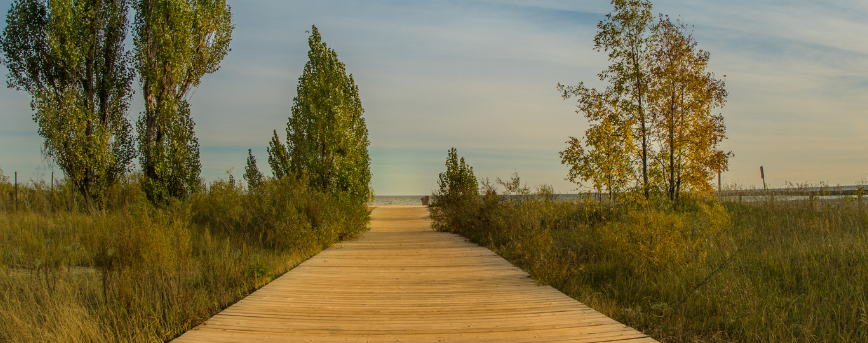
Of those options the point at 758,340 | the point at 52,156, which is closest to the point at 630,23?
the point at 758,340

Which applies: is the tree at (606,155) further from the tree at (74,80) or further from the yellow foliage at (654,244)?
the tree at (74,80)

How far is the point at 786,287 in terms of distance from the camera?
19.0 feet

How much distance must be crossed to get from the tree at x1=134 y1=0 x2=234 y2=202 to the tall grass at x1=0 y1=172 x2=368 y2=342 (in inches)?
36.9

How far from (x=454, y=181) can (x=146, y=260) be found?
12553 mm

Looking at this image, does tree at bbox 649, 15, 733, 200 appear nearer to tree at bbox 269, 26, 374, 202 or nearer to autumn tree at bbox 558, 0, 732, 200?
autumn tree at bbox 558, 0, 732, 200

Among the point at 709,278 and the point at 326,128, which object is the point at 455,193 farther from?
the point at 709,278

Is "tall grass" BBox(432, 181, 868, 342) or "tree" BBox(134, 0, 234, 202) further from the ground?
"tree" BBox(134, 0, 234, 202)

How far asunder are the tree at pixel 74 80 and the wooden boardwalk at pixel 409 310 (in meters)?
11.4

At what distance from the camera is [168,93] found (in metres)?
14.5

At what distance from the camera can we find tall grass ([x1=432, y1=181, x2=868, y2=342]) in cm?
450

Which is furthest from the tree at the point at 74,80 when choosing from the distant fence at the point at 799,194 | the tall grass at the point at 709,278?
the distant fence at the point at 799,194

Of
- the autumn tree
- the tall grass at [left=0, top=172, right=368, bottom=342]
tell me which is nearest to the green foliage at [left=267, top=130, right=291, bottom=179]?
the tall grass at [left=0, top=172, right=368, bottom=342]

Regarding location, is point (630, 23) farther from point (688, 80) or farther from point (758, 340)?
point (758, 340)

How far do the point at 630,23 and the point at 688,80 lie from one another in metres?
2.14
